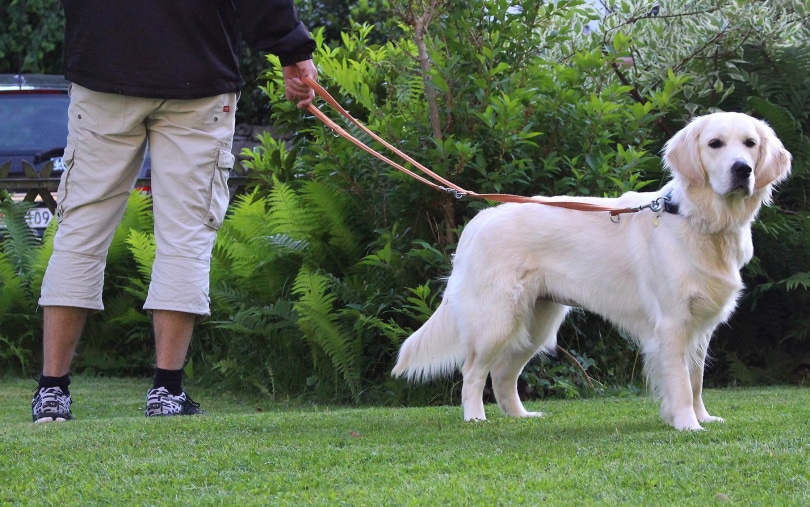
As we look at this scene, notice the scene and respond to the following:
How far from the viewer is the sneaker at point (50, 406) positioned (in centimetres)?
440

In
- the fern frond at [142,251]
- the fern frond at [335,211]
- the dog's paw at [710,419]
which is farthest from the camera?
the fern frond at [142,251]

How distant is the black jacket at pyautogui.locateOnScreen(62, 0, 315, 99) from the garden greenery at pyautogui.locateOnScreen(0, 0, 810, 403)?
135 cm

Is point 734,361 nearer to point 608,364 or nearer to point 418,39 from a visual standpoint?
point 608,364

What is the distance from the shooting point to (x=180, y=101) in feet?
14.3

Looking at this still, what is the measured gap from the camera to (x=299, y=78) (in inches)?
178

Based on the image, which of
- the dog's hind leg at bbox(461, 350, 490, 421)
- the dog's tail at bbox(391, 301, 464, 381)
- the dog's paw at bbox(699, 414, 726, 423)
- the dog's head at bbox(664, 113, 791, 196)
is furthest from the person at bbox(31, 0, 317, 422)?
the dog's paw at bbox(699, 414, 726, 423)

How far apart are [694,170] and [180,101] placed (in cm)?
213

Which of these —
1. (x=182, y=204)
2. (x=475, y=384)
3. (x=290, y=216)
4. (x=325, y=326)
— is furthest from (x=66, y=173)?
(x=475, y=384)

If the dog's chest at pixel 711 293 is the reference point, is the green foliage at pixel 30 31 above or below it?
above

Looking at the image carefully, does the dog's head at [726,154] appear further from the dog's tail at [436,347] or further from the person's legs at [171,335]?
the person's legs at [171,335]

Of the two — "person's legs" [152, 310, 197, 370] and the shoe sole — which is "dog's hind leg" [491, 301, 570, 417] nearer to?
"person's legs" [152, 310, 197, 370]

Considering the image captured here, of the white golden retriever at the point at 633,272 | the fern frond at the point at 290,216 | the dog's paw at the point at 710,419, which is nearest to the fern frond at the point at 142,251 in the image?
the fern frond at the point at 290,216

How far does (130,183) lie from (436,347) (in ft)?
5.00

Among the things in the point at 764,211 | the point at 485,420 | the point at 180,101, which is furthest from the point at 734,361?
the point at 180,101
